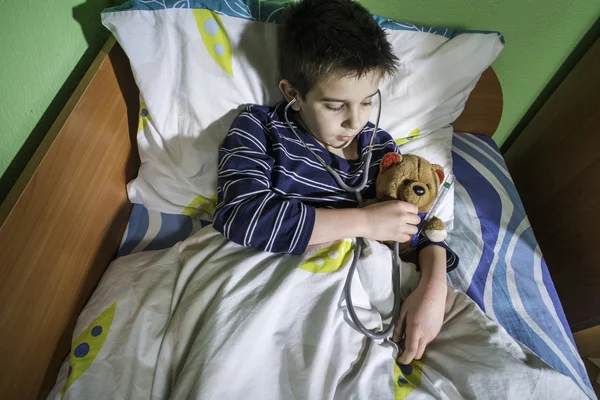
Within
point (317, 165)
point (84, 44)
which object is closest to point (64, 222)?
point (84, 44)

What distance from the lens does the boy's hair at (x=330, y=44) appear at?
0.65m

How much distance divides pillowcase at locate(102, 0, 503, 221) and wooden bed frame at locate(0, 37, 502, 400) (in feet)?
0.20

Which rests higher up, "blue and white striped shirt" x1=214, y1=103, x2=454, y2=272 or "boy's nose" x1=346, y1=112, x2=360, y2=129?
"boy's nose" x1=346, y1=112, x2=360, y2=129

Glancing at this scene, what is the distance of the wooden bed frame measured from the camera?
0.53m

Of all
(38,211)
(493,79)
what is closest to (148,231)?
(38,211)

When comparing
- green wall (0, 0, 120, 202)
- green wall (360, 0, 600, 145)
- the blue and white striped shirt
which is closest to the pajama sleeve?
the blue and white striped shirt

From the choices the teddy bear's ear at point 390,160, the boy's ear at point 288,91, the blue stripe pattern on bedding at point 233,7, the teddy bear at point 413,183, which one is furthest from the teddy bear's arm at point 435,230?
the blue stripe pattern on bedding at point 233,7

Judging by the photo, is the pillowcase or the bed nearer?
the bed

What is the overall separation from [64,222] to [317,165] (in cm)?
48

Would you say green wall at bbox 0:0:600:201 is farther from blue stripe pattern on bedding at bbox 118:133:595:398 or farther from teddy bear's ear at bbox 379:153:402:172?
teddy bear's ear at bbox 379:153:402:172

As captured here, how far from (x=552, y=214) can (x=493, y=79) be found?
465 mm

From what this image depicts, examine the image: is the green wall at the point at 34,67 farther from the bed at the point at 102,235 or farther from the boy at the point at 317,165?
the boy at the point at 317,165

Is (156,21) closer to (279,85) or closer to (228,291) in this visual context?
(279,85)

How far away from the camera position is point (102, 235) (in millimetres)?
767
